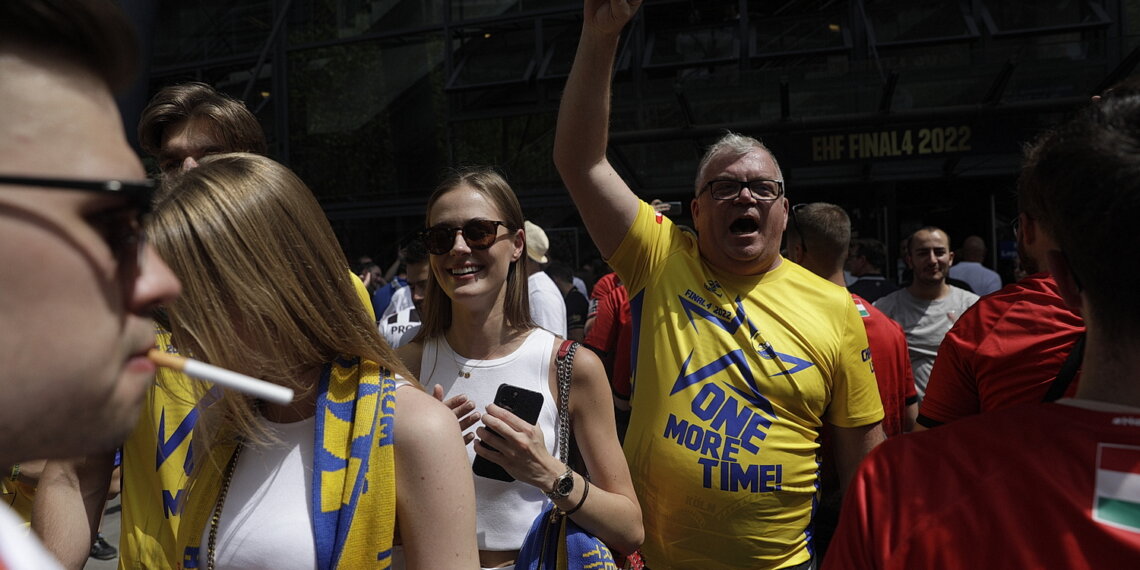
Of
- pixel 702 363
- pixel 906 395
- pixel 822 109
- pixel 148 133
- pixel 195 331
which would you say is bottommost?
pixel 906 395

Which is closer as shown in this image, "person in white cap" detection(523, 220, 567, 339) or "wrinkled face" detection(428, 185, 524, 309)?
"wrinkled face" detection(428, 185, 524, 309)

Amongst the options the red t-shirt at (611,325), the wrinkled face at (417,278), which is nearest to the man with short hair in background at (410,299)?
the wrinkled face at (417,278)

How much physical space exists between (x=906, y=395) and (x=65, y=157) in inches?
141

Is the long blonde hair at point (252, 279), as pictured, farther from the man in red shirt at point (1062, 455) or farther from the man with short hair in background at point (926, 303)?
the man with short hair in background at point (926, 303)

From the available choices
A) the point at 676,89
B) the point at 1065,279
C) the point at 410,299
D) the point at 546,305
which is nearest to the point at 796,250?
the point at 546,305

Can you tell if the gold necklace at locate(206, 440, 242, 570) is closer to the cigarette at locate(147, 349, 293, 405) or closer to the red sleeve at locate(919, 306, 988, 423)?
the cigarette at locate(147, 349, 293, 405)

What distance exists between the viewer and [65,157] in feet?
2.15

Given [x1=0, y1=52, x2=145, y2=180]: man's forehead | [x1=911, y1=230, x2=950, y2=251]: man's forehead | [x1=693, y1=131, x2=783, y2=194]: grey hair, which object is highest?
[x1=693, y1=131, x2=783, y2=194]: grey hair

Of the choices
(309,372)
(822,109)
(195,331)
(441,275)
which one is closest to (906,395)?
(441,275)

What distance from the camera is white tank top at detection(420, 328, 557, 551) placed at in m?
2.24

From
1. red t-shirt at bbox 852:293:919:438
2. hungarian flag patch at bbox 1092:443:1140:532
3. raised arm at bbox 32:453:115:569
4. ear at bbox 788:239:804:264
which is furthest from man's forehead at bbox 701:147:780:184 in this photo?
raised arm at bbox 32:453:115:569

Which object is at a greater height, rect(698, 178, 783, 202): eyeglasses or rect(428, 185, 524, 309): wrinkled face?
rect(698, 178, 783, 202): eyeglasses

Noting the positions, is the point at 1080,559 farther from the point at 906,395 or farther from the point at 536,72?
the point at 536,72

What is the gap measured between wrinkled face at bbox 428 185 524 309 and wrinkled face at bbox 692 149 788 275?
2.43 ft
